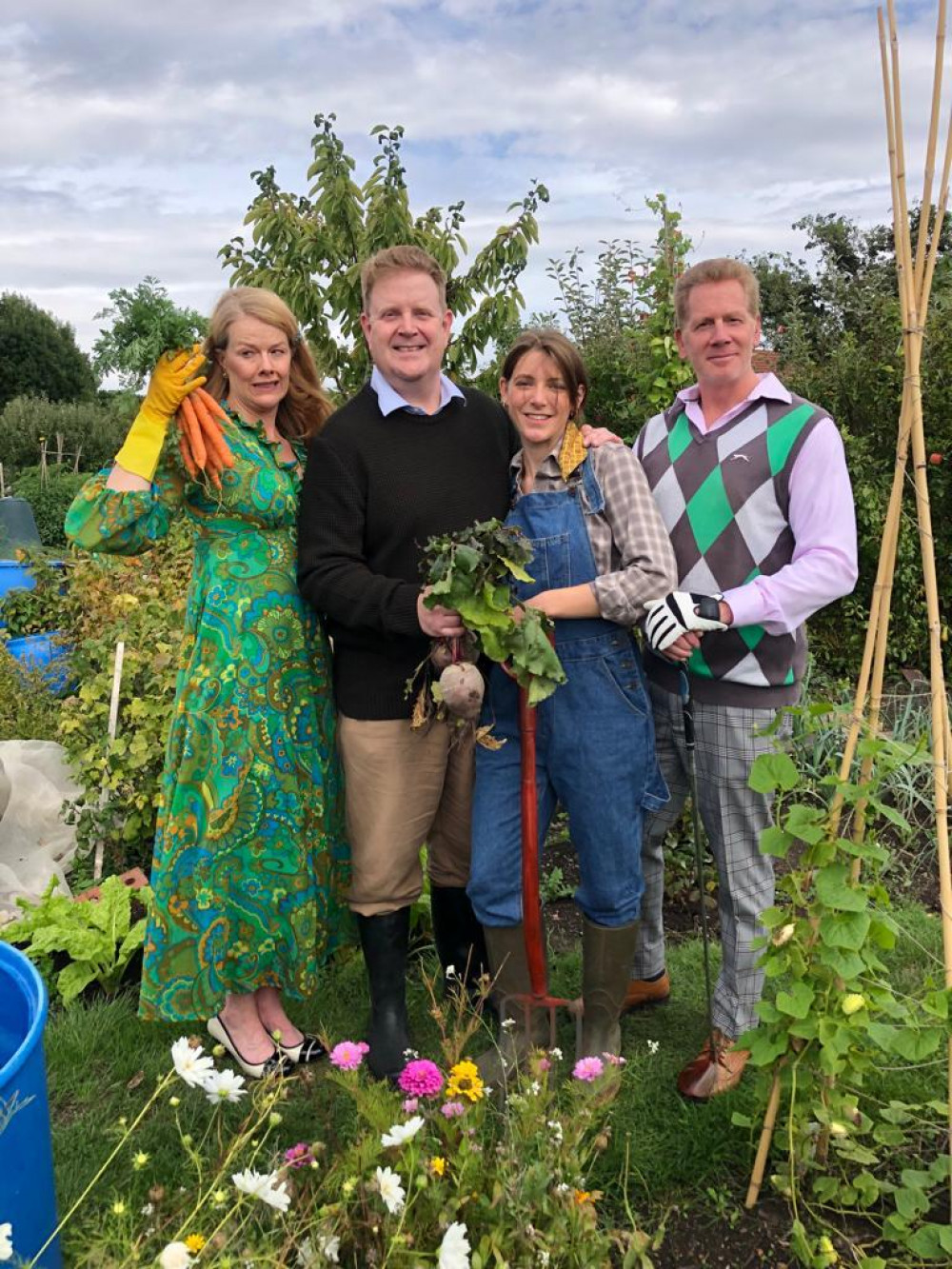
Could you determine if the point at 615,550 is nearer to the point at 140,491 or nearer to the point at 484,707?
Answer: the point at 484,707

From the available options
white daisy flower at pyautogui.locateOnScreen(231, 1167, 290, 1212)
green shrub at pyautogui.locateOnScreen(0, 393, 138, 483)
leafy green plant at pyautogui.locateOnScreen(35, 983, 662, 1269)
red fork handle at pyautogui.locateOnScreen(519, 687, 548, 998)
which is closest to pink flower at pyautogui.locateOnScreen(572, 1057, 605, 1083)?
leafy green plant at pyautogui.locateOnScreen(35, 983, 662, 1269)

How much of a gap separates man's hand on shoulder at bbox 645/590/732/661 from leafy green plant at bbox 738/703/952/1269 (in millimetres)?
352

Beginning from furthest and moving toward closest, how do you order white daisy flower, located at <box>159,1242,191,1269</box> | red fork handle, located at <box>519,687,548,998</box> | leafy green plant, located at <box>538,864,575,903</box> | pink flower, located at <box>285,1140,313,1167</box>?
leafy green plant, located at <box>538,864,575,903</box>
red fork handle, located at <box>519,687,548,998</box>
pink flower, located at <box>285,1140,313,1167</box>
white daisy flower, located at <box>159,1242,191,1269</box>

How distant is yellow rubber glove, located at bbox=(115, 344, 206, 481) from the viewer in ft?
8.77

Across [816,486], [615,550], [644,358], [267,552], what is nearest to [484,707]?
[615,550]

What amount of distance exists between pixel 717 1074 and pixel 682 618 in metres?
1.33

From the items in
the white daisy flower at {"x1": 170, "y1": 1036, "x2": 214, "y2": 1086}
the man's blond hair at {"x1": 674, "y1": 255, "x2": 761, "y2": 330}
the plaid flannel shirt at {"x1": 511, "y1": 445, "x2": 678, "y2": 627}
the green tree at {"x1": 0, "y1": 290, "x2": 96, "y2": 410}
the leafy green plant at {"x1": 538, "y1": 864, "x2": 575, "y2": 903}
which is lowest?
the leafy green plant at {"x1": 538, "y1": 864, "x2": 575, "y2": 903}

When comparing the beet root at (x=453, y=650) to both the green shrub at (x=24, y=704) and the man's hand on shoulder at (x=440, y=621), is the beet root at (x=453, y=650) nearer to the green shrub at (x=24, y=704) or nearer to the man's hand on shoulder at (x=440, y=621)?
the man's hand on shoulder at (x=440, y=621)

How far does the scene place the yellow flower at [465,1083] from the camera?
1943 mm

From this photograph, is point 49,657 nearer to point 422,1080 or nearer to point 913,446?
point 422,1080

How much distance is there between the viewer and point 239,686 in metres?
2.79

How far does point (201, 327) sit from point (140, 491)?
0.53 metres

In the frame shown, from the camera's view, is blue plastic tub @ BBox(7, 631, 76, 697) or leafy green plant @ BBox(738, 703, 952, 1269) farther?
blue plastic tub @ BBox(7, 631, 76, 697)

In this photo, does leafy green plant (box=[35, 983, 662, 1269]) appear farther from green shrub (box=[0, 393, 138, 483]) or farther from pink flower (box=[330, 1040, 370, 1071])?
green shrub (box=[0, 393, 138, 483])
